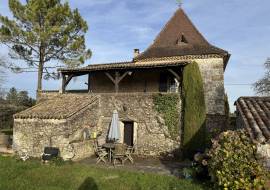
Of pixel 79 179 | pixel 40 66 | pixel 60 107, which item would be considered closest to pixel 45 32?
pixel 40 66

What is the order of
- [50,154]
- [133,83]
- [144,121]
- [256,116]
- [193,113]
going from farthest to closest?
[133,83] → [144,121] → [193,113] → [50,154] → [256,116]

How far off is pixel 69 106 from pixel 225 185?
9.64m

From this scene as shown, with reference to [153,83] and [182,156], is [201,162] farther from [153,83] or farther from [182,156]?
[153,83]

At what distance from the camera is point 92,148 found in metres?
14.2

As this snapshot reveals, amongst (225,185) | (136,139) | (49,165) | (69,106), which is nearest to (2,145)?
(69,106)

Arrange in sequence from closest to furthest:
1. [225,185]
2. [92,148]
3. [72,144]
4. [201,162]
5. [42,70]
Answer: [225,185]
[201,162]
[72,144]
[92,148]
[42,70]

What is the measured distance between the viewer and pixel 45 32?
2109 centimetres

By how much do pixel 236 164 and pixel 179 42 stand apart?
44.2 ft

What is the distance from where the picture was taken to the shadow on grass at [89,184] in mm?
8030

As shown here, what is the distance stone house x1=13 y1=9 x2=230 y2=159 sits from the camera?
13.4 metres

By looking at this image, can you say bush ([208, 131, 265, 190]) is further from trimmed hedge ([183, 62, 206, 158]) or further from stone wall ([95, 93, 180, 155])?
stone wall ([95, 93, 180, 155])

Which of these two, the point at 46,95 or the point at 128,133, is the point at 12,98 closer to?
Result: the point at 46,95

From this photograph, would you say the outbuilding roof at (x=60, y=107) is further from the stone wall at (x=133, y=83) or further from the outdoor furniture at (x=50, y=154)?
the stone wall at (x=133, y=83)

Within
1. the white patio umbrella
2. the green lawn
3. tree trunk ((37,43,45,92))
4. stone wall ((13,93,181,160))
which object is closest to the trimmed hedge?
stone wall ((13,93,181,160))
